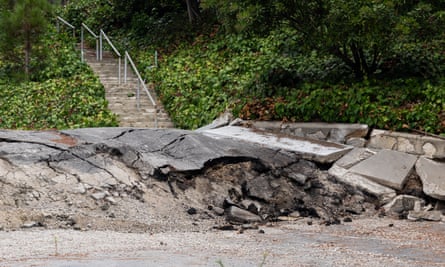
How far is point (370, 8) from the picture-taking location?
1058 centimetres

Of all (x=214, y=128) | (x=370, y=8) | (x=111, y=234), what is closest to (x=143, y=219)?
(x=111, y=234)

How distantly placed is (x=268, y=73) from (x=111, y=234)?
6669 mm

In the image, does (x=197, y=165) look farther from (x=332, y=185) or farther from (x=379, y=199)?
(x=379, y=199)

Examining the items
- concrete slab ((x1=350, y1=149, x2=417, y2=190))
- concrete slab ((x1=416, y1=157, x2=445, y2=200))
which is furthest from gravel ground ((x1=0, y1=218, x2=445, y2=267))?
concrete slab ((x1=350, y1=149, x2=417, y2=190))

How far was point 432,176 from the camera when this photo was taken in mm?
9523

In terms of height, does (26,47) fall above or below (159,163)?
above

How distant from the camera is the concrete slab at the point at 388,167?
375 inches

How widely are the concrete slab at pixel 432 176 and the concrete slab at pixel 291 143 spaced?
116 centimetres

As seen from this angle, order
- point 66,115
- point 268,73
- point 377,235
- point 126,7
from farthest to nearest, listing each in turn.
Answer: point 126,7
point 66,115
point 268,73
point 377,235

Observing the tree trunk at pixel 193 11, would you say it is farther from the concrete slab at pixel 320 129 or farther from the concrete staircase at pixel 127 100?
the concrete slab at pixel 320 129

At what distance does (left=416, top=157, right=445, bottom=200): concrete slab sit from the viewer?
364 inches

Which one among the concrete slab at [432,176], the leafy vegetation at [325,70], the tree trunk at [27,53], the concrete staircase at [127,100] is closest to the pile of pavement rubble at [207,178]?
the concrete slab at [432,176]

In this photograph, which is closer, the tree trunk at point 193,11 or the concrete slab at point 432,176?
the concrete slab at point 432,176

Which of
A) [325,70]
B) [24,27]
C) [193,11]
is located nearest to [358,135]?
[325,70]
